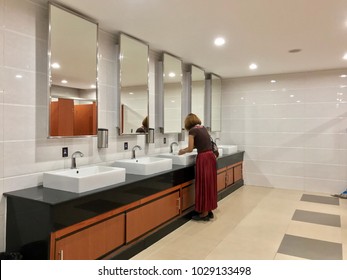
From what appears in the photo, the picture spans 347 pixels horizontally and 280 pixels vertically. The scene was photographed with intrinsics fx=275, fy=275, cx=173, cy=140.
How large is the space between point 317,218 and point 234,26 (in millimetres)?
2927

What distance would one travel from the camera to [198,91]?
5207 mm

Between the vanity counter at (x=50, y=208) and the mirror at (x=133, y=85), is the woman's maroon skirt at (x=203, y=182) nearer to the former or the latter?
the mirror at (x=133, y=85)

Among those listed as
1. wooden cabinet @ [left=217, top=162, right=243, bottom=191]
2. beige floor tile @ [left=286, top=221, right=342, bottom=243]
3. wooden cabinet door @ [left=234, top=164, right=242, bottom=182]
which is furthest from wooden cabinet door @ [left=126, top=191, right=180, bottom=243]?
wooden cabinet door @ [left=234, top=164, right=242, bottom=182]

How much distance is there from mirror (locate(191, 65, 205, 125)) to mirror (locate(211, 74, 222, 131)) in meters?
0.42

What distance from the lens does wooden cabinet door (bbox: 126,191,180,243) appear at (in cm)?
271

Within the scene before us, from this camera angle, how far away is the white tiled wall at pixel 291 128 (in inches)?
207

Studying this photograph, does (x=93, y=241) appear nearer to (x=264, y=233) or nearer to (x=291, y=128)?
(x=264, y=233)

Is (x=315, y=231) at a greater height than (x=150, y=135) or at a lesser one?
lesser

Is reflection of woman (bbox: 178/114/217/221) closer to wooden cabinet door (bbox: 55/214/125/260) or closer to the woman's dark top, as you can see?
the woman's dark top

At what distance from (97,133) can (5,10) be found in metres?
1.37

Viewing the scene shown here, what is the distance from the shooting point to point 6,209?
2.23 meters

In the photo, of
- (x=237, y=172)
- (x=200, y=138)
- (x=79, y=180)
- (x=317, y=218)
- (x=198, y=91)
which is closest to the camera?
(x=79, y=180)

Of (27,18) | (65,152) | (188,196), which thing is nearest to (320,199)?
(188,196)

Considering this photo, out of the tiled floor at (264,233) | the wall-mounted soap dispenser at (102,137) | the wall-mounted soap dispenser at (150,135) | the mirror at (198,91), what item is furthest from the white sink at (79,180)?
the mirror at (198,91)
